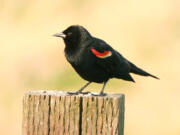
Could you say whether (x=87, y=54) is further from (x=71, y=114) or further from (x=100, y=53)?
(x=71, y=114)

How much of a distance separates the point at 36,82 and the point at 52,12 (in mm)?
Result: 3558

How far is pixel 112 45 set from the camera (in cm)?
1333


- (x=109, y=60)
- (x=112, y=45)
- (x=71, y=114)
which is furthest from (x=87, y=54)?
(x=112, y=45)

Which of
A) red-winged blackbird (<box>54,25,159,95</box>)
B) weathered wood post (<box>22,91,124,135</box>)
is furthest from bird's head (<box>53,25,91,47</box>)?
weathered wood post (<box>22,91,124,135</box>)

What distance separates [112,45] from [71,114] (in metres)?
8.71

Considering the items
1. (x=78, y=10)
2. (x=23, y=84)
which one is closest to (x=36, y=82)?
(x=23, y=84)

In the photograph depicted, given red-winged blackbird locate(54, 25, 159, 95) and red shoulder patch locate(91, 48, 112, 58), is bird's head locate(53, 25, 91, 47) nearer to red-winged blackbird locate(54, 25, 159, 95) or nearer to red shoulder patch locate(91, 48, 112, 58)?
red-winged blackbird locate(54, 25, 159, 95)

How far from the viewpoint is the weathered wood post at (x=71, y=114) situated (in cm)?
464

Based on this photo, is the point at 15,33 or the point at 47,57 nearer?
the point at 47,57

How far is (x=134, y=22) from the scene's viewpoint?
15062 mm

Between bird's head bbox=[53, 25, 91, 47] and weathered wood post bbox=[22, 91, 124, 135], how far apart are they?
170 cm

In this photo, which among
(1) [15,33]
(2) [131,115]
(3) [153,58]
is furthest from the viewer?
(1) [15,33]

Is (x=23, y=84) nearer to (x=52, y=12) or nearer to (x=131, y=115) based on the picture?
(x=131, y=115)

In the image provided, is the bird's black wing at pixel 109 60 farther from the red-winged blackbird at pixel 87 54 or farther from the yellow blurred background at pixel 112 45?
the yellow blurred background at pixel 112 45
